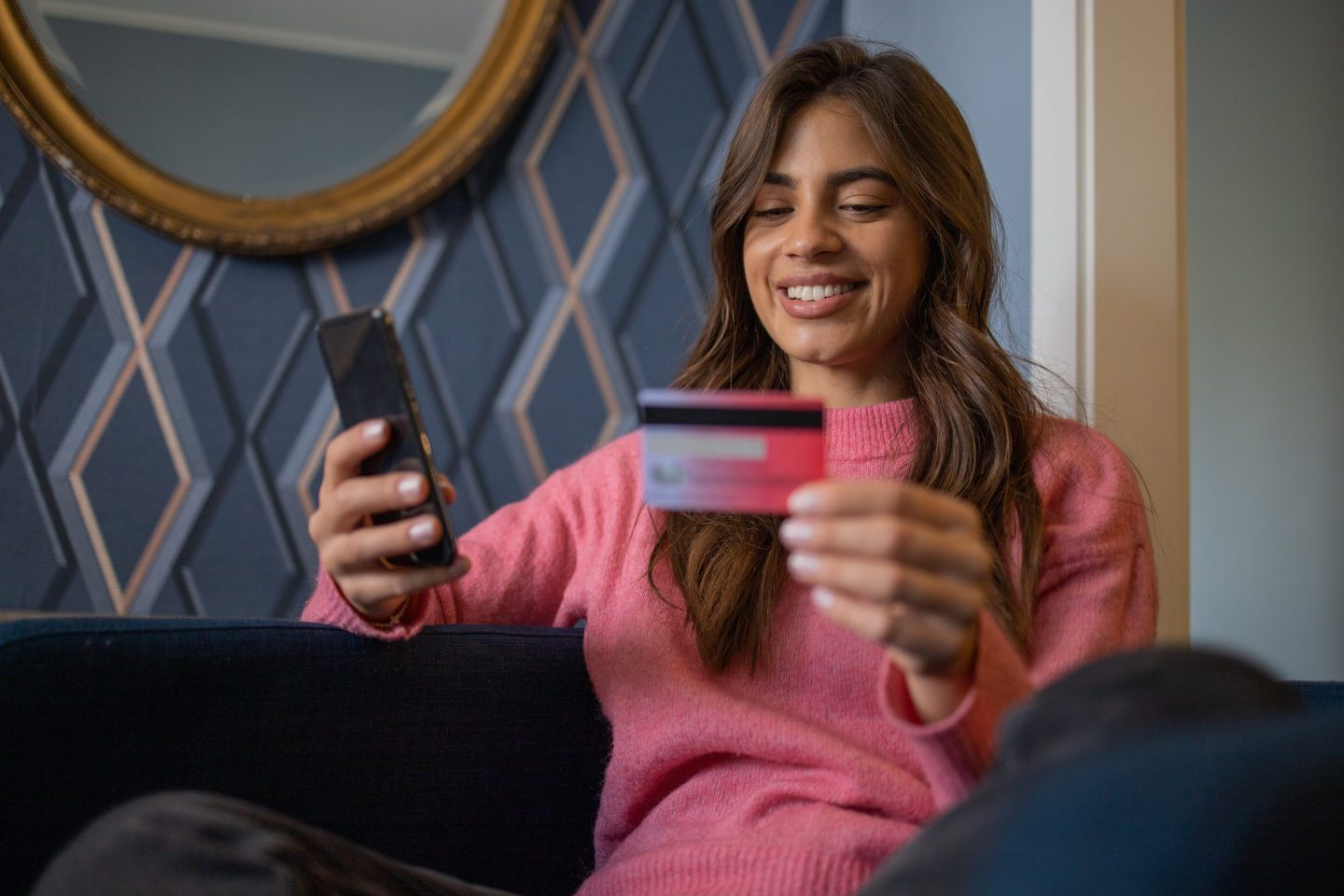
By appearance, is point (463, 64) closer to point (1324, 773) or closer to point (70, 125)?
point (70, 125)

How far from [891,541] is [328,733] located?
0.52m

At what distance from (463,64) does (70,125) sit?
49 cm

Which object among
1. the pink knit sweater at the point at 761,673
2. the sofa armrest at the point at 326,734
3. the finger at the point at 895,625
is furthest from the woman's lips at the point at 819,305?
the finger at the point at 895,625

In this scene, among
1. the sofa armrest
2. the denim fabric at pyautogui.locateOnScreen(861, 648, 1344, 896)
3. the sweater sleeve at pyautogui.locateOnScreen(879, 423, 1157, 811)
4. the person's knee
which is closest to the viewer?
the denim fabric at pyautogui.locateOnScreen(861, 648, 1344, 896)

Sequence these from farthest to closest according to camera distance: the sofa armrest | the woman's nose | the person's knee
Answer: the woman's nose < the sofa armrest < the person's knee

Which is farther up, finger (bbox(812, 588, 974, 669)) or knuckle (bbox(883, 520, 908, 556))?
knuckle (bbox(883, 520, 908, 556))

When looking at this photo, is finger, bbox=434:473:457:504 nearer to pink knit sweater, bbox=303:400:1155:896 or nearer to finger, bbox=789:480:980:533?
pink knit sweater, bbox=303:400:1155:896

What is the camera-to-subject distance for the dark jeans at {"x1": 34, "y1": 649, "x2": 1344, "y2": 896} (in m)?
0.45

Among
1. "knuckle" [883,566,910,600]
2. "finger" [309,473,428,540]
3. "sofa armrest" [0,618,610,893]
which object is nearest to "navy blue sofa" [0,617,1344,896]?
"sofa armrest" [0,618,610,893]

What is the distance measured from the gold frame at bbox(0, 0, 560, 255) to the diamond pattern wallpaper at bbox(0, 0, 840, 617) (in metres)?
0.04

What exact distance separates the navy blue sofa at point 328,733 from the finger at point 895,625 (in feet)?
1.45

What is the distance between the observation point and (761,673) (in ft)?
3.38

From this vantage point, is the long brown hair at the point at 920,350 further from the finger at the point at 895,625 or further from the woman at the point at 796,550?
the finger at the point at 895,625

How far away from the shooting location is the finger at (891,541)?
66 centimetres
